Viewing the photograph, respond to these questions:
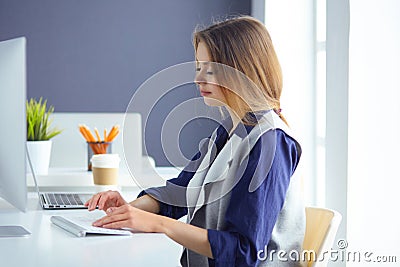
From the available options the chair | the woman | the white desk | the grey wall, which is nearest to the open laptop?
the white desk

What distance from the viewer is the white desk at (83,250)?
4.75ft

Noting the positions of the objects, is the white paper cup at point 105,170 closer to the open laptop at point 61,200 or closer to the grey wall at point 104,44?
the open laptop at point 61,200

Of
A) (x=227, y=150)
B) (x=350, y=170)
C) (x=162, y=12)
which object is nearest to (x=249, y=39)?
(x=227, y=150)

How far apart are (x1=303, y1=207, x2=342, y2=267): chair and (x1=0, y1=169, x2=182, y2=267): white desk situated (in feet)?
0.95

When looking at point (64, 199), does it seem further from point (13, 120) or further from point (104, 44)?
point (104, 44)

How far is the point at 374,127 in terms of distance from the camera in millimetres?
1996

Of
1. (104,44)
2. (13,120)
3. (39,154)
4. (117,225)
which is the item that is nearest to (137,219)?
(117,225)

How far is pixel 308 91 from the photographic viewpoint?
11.1 feet

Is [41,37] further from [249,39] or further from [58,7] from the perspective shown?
[249,39]

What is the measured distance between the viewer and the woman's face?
4.80ft

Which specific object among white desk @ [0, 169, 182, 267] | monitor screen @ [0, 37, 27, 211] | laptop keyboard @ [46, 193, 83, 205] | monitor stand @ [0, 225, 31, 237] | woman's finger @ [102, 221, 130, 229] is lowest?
laptop keyboard @ [46, 193, 83, 205]

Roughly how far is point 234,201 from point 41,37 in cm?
341

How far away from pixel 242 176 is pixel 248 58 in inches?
9.9

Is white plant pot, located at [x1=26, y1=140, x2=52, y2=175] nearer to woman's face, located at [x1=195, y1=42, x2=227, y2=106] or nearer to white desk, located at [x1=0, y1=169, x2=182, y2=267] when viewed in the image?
white desk, located at [x1=0, y1=169, x2=182, y2=267]
